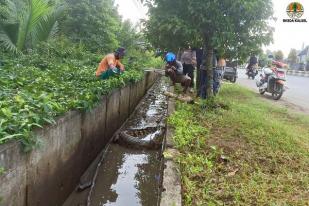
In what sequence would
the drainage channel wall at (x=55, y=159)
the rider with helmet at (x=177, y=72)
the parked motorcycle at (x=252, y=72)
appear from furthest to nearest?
the parked motorcycle at (x=252, y=72) → the rider with helmet at (x=177, y=72) → the drainage channel wall at (x=55, y=159)

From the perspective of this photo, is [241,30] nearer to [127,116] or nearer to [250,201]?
[127,116]

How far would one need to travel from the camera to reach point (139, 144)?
6.49 meters

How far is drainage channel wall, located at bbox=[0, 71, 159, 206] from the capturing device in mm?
3160

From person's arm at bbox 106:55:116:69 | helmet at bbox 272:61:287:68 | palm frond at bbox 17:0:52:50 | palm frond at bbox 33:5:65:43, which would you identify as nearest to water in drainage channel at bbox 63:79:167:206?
person's arm at bbox 106:55:116:69

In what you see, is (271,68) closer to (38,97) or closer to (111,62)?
(111,62)

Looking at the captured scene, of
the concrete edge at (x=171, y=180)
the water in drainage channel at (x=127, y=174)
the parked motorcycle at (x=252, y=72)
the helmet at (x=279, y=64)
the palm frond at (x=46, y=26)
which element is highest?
the palm frond at (x=46, y=26)

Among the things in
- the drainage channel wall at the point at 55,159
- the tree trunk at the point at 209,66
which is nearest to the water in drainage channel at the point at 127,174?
the drainage channel wall at the point at 55,159

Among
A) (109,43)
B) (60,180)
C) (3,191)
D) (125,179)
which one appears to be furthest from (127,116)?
(109,43)

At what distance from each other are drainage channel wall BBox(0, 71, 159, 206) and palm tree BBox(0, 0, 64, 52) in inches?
195

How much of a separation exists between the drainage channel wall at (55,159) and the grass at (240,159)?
1352 mm

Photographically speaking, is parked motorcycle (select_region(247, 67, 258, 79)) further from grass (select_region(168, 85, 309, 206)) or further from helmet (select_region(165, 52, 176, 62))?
grass (select_region(168, 85, 309, 206))

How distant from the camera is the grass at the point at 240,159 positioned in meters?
4.03

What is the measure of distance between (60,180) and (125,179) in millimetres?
1120

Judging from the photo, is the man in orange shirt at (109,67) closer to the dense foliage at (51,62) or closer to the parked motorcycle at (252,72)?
the dense foliage at (51,62)
